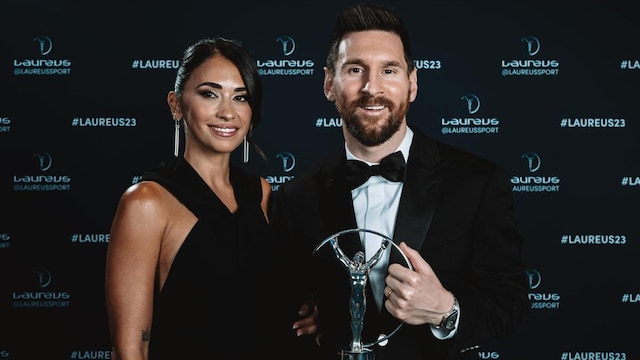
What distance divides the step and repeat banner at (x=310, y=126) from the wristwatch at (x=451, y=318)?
229 centimetres

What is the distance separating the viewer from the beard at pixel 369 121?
2.17 meters

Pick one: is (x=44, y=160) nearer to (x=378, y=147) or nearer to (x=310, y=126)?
(x=310, y=126)

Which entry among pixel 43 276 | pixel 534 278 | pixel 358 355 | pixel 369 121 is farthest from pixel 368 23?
pixel 43 276

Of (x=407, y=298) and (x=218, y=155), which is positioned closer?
(x=407, y=298)

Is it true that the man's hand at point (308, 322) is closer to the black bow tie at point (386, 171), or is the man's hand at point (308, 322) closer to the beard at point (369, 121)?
the black bow tie at point (386, 171)

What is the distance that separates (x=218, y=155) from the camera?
2418 millimetres

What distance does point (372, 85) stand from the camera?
2.16 meters

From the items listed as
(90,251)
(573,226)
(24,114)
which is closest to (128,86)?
(24,114)

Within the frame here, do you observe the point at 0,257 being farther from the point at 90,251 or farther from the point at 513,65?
the point at 513,65

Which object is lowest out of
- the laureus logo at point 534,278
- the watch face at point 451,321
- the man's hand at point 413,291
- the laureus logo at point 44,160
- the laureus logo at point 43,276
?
the watch face at point 451,321

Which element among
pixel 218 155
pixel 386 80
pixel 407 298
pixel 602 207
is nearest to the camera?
pixel 407 298

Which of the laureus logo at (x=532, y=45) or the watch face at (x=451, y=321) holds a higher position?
the laureus logo at (x=532, y=45)

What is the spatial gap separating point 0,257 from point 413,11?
2.84m

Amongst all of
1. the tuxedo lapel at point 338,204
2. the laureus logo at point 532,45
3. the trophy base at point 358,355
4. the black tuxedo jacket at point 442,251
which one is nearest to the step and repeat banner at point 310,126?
the laureus logo at point 532,45
